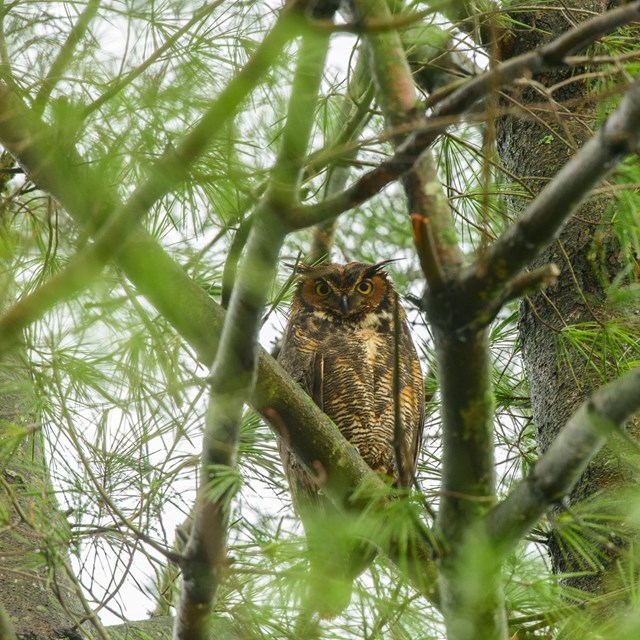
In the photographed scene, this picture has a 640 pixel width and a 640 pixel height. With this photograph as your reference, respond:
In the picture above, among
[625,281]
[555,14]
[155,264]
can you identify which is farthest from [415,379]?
[155,264]

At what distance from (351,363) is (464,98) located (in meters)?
1.97

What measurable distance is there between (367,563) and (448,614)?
1.35 feet

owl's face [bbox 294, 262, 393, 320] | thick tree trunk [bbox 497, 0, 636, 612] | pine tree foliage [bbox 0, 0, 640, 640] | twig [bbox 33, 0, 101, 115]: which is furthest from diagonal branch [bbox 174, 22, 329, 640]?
owl's face [bbox 294, 262, 393, 320]

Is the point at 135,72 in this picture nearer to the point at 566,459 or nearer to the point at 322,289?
the point at 566,459

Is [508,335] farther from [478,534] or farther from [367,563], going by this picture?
[478,534]

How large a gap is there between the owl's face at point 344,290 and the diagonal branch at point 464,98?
6.48 feet

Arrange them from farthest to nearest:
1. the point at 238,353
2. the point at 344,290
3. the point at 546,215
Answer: the point at 344,290 → the point at 238,353 → the point at 546,215

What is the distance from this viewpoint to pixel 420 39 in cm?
196

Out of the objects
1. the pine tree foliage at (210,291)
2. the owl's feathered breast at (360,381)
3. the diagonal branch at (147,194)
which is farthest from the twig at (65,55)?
the owl's feathered breast at (360,381)

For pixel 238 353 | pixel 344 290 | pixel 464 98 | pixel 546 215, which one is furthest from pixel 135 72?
pixel 344 290

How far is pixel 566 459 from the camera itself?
1.19 m

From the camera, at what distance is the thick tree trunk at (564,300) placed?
84.3 inches

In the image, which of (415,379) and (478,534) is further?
(415,379)

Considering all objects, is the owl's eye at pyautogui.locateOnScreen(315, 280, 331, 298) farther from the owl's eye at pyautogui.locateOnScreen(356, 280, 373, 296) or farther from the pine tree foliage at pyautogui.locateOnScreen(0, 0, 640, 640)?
the pine tree foliage at pyautogui.locateOnScreen(0, 0, 640, 640)
